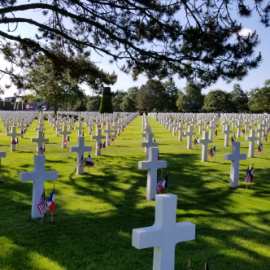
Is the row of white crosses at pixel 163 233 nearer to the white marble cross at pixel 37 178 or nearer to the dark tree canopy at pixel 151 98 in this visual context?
the white marble cross at pixel 37 178

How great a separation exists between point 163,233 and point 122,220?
222 cm

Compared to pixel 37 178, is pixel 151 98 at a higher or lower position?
higher

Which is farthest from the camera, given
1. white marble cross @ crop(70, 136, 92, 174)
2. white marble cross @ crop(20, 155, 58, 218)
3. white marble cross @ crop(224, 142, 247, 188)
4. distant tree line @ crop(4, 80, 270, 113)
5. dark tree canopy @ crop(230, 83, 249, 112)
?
dark tree canopy @ crop(230, 83, 249, 112)

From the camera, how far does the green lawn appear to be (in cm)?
334

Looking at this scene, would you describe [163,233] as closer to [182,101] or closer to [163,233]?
[163,233]

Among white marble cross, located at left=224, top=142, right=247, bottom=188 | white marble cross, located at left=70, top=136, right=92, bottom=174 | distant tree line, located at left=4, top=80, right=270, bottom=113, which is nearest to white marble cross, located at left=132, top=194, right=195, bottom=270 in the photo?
white marble cross, located at left=224, top=142, right=247, bottom=188

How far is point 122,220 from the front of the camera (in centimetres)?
453

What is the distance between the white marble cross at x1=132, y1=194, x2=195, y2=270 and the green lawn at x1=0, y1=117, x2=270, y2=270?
2.82 feet

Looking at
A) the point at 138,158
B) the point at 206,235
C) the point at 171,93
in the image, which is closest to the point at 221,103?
the point at 171,93

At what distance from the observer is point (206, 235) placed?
399cm

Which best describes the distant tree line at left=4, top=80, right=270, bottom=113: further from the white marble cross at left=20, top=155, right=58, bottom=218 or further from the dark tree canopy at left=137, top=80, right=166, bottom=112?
the white marble cross at left=20, top=155, right=58, bottom=218

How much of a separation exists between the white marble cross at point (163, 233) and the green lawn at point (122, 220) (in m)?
0.86

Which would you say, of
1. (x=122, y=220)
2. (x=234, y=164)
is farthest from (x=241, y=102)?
(x=122, y=220)

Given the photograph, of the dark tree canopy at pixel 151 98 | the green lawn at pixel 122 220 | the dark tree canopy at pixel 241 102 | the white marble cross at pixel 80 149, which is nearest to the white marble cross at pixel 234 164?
the green lawn at pixel 122 220
